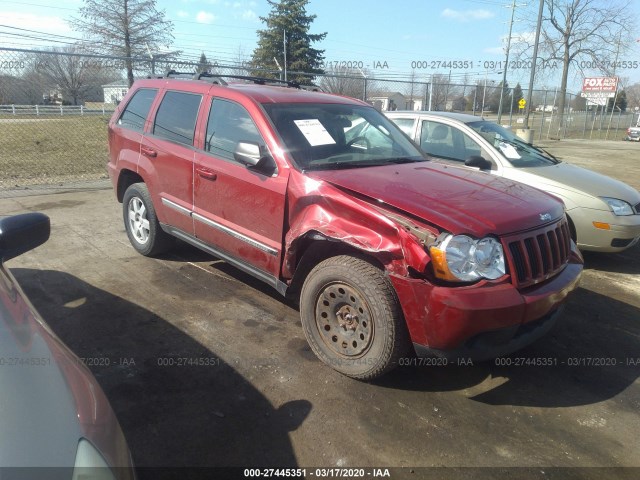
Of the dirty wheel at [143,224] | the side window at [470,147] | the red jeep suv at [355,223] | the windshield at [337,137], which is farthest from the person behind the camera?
the side window at [470,147]

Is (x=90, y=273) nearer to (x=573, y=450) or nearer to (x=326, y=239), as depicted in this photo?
(x=326, y=239)

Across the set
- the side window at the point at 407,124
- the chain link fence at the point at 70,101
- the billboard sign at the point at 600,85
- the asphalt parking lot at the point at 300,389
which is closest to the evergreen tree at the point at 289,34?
the chain link fence at the point at 70,101

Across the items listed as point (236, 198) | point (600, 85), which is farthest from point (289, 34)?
point (236, 198)

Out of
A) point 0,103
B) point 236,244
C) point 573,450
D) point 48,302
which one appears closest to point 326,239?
point 236,244

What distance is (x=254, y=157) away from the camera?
11.7ft

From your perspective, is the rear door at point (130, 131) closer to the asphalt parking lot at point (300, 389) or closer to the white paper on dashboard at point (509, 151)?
the asphalt parking lot at point (300, 389)

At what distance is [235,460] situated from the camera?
2.51 m

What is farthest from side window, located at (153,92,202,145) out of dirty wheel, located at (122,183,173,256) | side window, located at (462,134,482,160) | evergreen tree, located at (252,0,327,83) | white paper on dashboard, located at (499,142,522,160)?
evergreen tree, located at (252,0,327,83)

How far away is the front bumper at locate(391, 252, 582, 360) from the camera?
2.71 meters

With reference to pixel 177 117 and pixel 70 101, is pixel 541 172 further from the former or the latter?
pixel 70 101

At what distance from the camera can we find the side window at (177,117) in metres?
4.44

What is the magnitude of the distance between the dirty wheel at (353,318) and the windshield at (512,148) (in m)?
3.80

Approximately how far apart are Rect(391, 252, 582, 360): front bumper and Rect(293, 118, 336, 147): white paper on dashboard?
1.46 meters

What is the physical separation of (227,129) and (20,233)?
2.12 m
